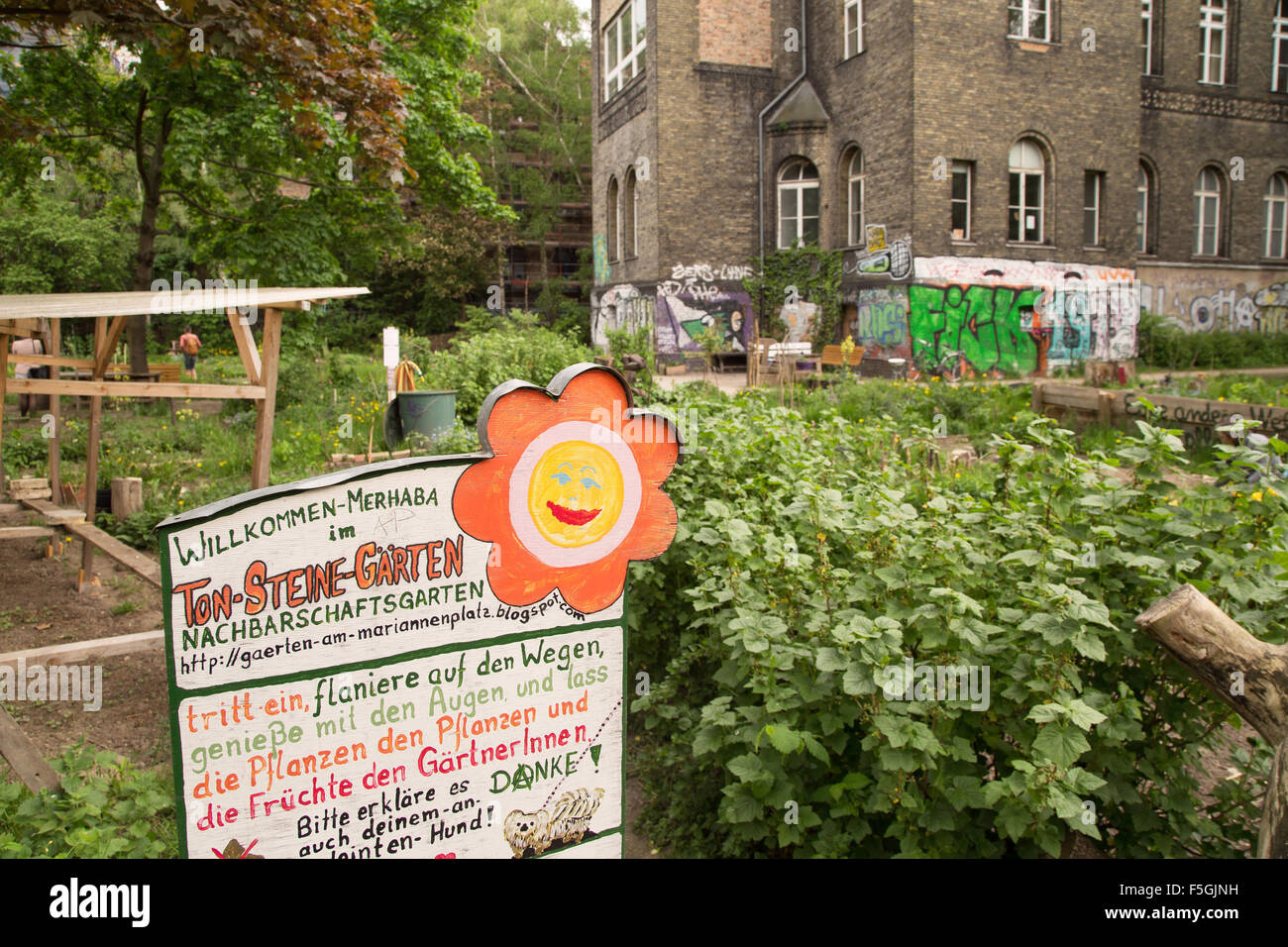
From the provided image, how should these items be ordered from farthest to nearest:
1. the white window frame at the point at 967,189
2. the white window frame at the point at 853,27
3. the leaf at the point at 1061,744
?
the white window frame at the point at 853,27 → the white window frame at the point at 967,189 → the leaf at the point at 1061,744

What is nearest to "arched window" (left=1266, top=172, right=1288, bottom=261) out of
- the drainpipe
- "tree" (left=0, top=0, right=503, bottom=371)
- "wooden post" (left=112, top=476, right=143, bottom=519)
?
the drainpipe

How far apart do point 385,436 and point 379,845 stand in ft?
31.0

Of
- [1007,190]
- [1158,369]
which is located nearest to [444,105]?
[1007,190]

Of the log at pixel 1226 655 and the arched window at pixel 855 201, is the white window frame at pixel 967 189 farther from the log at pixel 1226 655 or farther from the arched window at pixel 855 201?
the log at pixel 1226 655

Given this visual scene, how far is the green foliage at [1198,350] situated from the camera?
861 inches

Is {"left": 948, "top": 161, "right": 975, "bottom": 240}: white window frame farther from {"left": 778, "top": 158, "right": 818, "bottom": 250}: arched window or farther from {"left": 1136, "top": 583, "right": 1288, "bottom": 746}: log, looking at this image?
{"left": 1136, "top": 583, "right": 1288, "bottom": 746}: log

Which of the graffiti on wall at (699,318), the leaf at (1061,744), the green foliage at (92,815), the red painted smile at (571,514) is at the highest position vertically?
the graffiti on wall at (699,318)

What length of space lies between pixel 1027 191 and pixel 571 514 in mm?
20905

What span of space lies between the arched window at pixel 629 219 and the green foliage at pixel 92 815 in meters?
22.8

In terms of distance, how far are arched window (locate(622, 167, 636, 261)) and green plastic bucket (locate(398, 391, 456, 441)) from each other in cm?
1557

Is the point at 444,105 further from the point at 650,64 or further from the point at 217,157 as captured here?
the point at 650,64

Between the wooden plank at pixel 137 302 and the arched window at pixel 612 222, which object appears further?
the arched window at pixel 612 222

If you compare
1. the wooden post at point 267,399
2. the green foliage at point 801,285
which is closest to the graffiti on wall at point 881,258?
the green foliage at point 801,285

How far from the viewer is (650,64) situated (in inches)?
896
